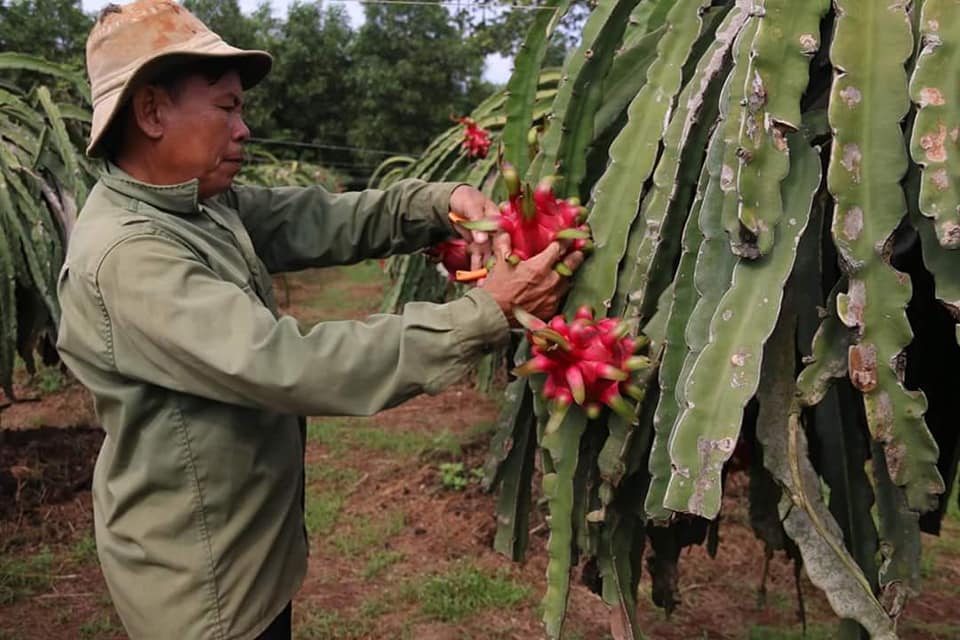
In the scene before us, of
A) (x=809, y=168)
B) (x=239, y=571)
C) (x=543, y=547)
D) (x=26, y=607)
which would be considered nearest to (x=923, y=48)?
(x=809, y=168)

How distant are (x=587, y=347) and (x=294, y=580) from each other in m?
0.83

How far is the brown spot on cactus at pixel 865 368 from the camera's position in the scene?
Result: 1127 mm

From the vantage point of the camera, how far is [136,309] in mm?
1387

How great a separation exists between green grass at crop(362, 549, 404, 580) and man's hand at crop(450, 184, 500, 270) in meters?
2.30

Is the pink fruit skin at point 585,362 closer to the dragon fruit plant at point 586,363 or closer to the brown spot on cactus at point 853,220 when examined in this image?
the dragon fruit plant at point 586,363

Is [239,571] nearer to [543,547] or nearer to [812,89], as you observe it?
[812,89]

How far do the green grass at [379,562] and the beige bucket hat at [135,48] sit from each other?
100 inches

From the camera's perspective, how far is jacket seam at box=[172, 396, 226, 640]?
1512mm

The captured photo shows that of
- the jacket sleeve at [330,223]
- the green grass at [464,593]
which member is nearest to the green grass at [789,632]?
the green grass at [464,593]

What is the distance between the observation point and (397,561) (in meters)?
3.87

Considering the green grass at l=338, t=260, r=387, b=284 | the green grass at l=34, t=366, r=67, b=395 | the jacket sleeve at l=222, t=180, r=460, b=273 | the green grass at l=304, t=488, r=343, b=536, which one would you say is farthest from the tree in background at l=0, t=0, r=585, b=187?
the jacket sleeve at l=222, t=180, r=460, b=273

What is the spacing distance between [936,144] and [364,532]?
3483 mm

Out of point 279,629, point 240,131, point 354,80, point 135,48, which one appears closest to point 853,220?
point 240,131

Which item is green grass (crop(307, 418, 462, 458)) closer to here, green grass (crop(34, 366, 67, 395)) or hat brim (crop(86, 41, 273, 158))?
green grass (crop(34, 366, 67, 395))
